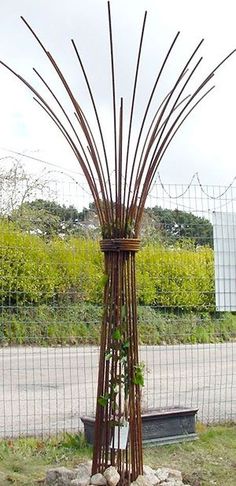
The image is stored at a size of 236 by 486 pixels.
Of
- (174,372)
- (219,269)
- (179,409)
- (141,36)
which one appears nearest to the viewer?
(141,36)

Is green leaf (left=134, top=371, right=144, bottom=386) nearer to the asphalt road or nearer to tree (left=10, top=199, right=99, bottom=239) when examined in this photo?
the asphalt road

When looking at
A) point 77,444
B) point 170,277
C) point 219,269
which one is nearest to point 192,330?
point 170,277

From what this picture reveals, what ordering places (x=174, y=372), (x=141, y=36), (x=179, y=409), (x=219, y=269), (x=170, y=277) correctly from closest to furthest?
(x=141, y=36), (x=179, y=409), (x=219, y=269), (x=170, y=277), (x=174, y=372)

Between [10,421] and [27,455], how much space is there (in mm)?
1524

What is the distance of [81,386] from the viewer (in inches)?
327

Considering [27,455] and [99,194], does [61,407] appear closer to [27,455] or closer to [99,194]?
[27,455]

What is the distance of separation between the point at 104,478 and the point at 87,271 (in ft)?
10.8

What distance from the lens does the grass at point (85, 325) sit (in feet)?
22.4

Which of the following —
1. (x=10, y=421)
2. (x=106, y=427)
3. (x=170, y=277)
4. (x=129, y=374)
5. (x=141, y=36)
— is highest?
(x=141, y=36)

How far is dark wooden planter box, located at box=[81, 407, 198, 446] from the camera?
16.7 feet

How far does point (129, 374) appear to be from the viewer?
12.3 ft

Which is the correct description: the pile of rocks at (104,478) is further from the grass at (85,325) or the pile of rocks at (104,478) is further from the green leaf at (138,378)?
the grass at (85,325)

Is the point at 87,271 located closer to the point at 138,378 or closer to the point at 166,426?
the point at 166,426

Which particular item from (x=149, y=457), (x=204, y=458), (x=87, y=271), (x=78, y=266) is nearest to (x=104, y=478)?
(x=149, y=457)
